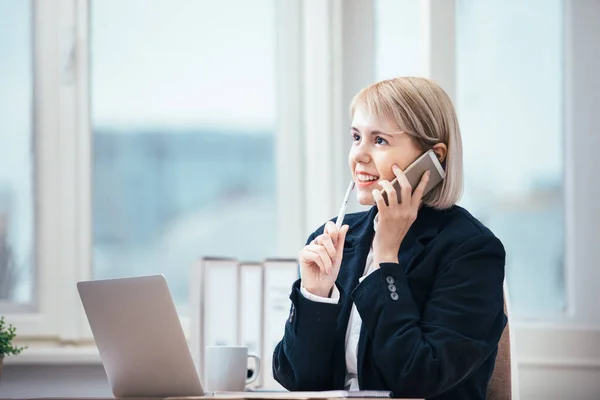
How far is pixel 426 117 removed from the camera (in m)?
1.66

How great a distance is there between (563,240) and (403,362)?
1.20 metres

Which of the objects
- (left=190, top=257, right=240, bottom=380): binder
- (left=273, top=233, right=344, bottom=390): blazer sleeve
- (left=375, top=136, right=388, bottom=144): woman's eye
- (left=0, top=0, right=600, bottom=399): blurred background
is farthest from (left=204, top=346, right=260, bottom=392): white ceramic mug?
(left=0, top=0, right=600, bottom=399): blurred background

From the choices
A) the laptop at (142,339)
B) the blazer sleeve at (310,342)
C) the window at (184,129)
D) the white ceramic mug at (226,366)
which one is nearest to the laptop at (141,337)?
the laptop at (142,339)

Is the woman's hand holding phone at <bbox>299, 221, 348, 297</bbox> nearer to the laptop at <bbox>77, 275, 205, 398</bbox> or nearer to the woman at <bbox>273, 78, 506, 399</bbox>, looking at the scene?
the woman at <bbox>273, 78, 506, 399</bbox>

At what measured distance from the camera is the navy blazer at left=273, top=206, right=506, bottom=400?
1.49 metres

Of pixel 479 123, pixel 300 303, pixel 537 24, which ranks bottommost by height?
pixel 300 303

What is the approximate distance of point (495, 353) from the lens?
1.61 metres

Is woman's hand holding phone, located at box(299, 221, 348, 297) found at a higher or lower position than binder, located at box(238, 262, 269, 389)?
higher

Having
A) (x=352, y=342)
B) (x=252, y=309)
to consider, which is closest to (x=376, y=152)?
(x=352, y=342)

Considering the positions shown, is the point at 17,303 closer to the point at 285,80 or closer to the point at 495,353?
the point at 285,80

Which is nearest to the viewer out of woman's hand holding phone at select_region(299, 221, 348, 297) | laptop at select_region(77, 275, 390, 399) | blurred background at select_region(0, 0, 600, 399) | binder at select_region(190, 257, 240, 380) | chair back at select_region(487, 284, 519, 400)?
laptop at select_region(77, 275, 390, 399)

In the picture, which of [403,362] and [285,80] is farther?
[285,80]

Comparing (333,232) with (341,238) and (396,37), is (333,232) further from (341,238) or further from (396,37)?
(396,37)

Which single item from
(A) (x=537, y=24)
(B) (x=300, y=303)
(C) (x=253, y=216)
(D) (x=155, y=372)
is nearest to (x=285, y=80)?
(C) (x=253, y=216)
